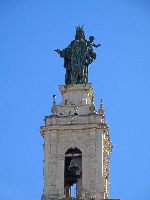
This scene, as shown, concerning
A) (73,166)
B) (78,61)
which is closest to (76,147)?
(73,166)

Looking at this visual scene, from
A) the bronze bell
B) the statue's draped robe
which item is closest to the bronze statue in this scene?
the statue's draped robe

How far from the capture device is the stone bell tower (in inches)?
2325

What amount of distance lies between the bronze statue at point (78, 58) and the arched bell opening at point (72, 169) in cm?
505

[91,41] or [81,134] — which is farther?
[91,41]

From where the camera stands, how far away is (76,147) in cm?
6044

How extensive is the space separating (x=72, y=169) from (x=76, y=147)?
129 cm

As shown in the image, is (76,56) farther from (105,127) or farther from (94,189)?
(94,189)

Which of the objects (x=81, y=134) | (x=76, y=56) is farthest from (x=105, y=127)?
(x=76, y=56)

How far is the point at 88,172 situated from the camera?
2339 inches

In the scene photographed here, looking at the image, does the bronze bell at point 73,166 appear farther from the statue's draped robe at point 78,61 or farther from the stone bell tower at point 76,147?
the statue's draped robe at point 78,61

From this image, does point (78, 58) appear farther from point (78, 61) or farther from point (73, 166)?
point (73, 166)

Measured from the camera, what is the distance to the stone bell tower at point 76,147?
59062 mm

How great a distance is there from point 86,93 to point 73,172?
528 cm

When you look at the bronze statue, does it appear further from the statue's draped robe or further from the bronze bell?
the bronze bell
